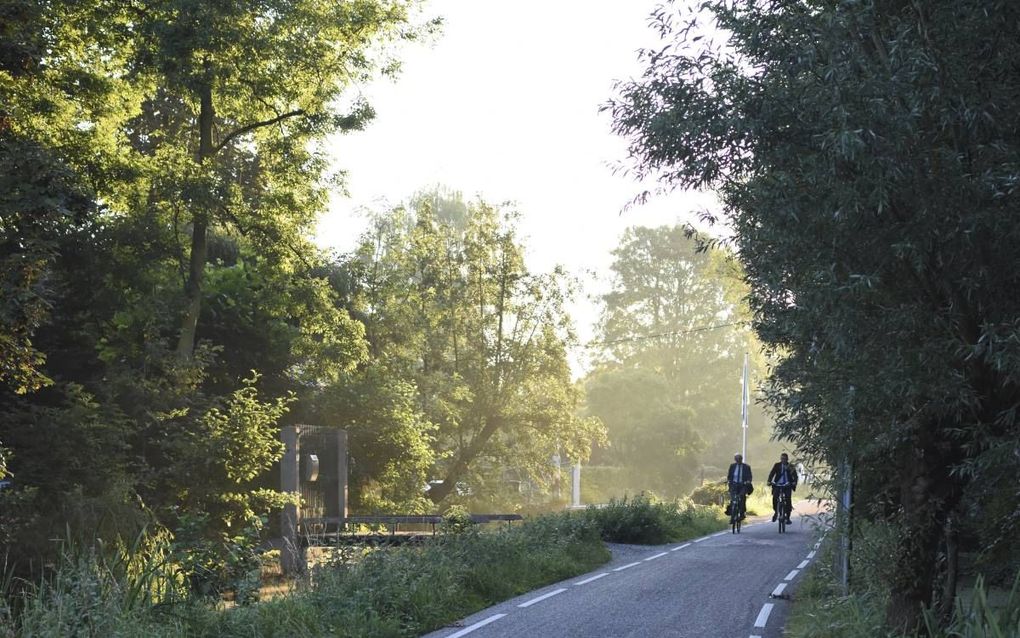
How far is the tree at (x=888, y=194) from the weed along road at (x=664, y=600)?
8.52 ft

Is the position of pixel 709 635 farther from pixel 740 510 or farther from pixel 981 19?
pixel 740 510

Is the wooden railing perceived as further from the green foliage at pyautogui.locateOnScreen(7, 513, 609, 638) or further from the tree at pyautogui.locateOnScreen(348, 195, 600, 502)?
the tree at pyautogui.locateOnScreen(348, 195, 600, 502)

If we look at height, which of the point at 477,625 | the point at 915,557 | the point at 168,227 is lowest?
the point at 477,625

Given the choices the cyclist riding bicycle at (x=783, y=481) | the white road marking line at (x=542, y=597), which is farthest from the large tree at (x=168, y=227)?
the cyclist riding bicycle at (x=783, y=481)

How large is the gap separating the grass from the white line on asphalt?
341 cm

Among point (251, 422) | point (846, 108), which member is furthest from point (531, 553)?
point (846, 108)

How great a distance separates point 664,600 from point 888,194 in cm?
808

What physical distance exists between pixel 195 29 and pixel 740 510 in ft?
54.1

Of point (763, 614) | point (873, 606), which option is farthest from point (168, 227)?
point (873, 606)

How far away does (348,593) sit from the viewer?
11.8 m

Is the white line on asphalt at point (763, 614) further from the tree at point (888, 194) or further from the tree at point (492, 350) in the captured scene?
the tree at point (492, 350)

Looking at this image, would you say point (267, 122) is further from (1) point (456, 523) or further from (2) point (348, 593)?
(2) point (348, 593)

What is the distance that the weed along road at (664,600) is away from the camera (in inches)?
448

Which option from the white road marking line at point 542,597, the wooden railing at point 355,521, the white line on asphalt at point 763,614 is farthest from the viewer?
the wooden railing at point 355,521
